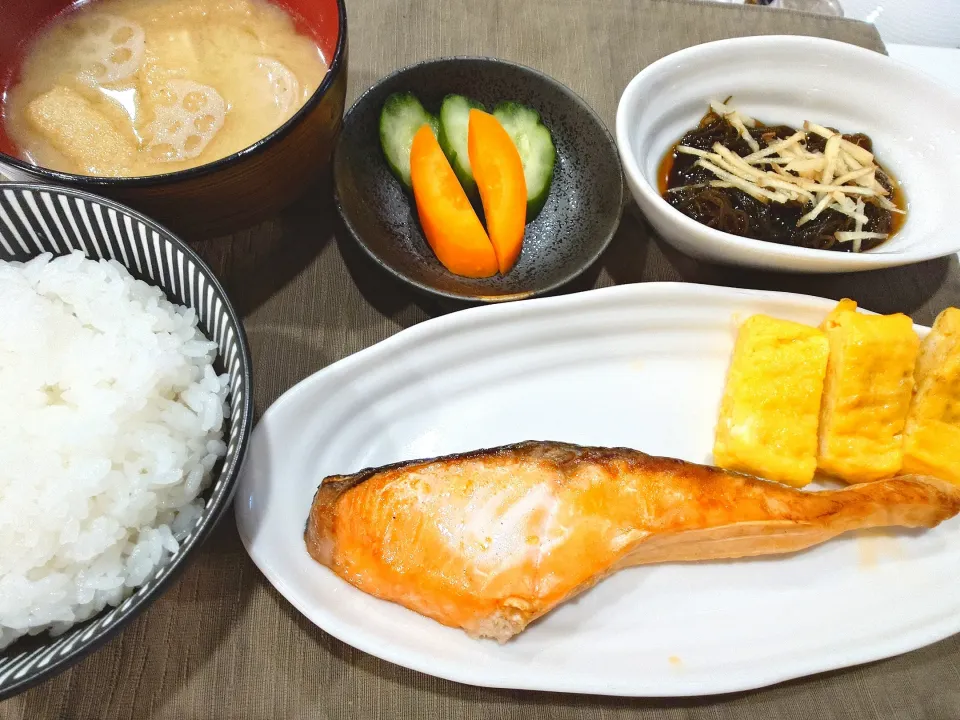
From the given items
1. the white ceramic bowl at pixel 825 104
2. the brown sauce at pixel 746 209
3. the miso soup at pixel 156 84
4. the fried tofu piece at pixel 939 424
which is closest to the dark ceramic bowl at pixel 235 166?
the miso soup at pixel 156 84

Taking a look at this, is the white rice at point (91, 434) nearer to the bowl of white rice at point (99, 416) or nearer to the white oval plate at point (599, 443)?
the bowl of white rice at point (99, 416)

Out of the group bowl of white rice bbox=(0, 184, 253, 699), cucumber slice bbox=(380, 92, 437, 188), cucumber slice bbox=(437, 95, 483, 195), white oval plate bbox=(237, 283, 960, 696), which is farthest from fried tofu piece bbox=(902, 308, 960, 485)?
bowl of white rice bbox=(0, 184, 253, 699)

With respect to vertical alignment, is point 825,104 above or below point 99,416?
above

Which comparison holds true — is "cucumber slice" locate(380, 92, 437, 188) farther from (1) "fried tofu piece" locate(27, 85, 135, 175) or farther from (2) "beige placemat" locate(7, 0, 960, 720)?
(1) "fried tofu piece" locate(27, 85, 135, 175)

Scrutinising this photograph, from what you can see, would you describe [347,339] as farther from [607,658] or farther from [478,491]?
[607,658]

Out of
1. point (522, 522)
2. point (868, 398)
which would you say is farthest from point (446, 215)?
point (868, 398)

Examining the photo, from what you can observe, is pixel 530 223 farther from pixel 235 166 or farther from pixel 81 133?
pixel 81 133
